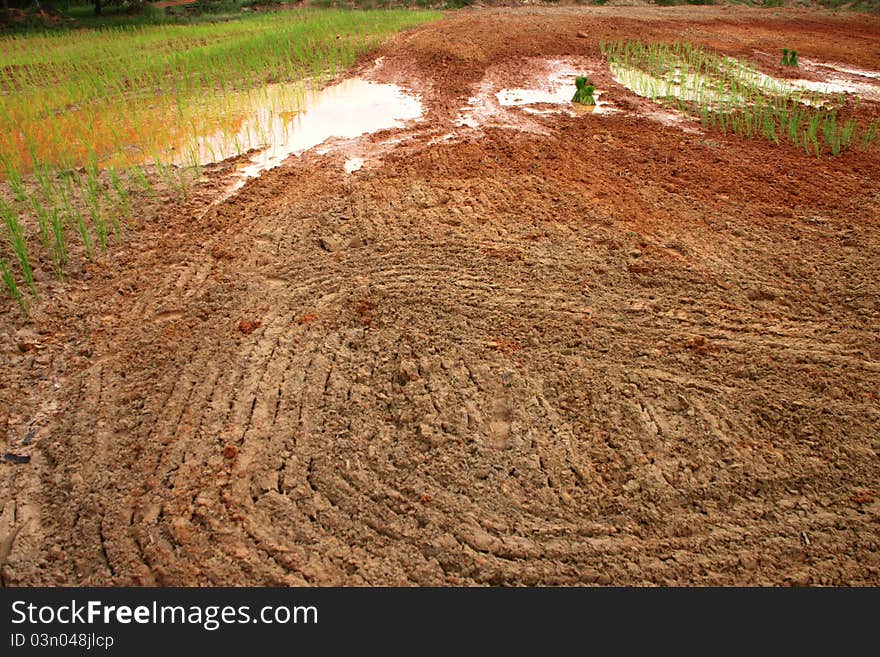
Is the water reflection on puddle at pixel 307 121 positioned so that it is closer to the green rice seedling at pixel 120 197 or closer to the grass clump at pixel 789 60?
the green rice seedling at pixel 120 197

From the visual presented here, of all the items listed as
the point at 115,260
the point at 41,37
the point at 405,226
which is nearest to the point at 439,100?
the point at 405,226

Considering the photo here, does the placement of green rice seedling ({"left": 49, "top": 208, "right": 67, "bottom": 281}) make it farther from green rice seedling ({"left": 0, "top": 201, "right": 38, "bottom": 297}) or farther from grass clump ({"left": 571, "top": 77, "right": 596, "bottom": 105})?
grass clump ({"left": 571, "top": 77, "right": 596, "bottom": 105})

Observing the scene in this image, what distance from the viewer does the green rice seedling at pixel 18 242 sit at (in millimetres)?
3961

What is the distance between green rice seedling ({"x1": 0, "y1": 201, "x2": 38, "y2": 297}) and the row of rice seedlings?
24.9 ft

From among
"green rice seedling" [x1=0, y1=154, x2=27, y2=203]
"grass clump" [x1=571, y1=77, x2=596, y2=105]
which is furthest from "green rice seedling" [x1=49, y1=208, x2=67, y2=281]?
"grass clump" [x1=571, y1=77, x2=596, y2=105]

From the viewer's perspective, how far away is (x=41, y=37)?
45.8ft

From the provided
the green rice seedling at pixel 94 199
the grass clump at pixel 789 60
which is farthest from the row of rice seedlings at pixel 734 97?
the green rice seedling at pixel 94 199

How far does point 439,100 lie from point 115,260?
18.2 ft

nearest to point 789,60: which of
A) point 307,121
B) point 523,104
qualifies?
point 523,104

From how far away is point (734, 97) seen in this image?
313 inches

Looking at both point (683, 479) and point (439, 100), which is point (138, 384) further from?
point (439, 100)

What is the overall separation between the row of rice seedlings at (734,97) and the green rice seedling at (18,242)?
7601 millimetres

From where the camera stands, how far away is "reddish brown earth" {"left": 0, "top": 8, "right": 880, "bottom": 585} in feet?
7.82

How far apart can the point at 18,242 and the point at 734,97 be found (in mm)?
9011
